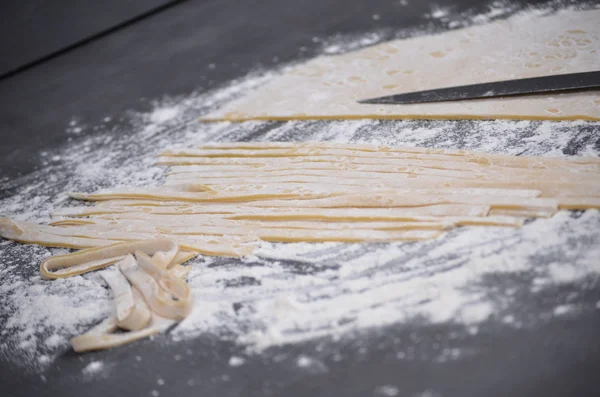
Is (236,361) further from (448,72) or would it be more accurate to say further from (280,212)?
(448,72)

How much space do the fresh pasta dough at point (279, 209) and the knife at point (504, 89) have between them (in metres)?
0.36

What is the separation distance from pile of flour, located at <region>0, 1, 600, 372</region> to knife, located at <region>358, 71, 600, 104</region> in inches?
5.8

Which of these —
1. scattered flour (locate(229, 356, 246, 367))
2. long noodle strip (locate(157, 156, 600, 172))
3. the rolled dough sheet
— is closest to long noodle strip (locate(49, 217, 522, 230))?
long noodle strip (locate(157, 156, 600, 172))

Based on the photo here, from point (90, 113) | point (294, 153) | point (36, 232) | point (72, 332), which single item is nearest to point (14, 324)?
point (72, 332)

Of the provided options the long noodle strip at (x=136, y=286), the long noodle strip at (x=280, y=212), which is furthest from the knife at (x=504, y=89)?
the long noodle strip at (x=136, y=286)

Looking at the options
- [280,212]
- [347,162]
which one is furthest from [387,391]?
[347,162]

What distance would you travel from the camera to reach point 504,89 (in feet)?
6.45

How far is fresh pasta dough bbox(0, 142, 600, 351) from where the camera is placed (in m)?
1.45

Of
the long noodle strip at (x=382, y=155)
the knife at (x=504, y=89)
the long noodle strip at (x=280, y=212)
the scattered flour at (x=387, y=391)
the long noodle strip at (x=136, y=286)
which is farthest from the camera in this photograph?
the knife at (x=504, y=89)

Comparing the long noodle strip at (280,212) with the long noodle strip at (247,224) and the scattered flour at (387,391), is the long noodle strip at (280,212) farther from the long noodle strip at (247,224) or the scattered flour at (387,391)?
the scattered flour at (387,391)

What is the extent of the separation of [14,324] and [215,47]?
192 cm

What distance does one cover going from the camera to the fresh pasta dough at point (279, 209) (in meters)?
1.45

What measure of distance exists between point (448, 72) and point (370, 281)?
1.17 metres

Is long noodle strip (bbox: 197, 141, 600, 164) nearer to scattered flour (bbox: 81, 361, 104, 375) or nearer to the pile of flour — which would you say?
the pile of flour
